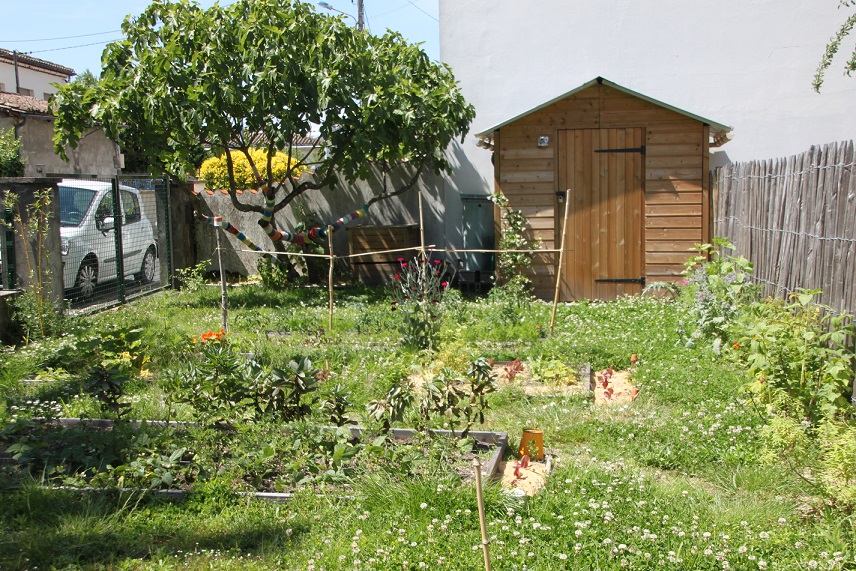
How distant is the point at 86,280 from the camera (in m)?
11.3

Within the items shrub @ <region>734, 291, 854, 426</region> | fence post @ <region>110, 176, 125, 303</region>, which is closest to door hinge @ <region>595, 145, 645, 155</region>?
shrub @ <region>734, 291, 854, 426</region>

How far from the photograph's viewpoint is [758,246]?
852cm

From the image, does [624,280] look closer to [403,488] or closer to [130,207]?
[130,207]

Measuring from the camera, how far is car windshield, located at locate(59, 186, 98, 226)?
1131 cm

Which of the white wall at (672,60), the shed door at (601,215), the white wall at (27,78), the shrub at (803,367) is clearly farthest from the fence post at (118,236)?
the white wall at (27,78)

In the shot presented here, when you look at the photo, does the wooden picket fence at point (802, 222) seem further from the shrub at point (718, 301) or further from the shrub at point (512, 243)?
the shrub at point (512, 243)

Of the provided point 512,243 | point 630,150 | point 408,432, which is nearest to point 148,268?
point 512,243

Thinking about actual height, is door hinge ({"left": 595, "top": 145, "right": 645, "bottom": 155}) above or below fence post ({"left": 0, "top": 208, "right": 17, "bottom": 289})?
above

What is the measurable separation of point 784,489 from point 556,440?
157cm

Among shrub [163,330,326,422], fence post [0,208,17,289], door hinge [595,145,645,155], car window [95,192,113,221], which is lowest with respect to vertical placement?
shrub [163,330,326,422]

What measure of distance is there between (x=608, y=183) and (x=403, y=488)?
8215mm

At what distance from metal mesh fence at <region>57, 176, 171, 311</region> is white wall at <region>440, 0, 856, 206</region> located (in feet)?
16.0

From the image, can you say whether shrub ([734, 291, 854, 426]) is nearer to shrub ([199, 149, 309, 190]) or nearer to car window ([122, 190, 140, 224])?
car window ([122, 190, 140, 224])

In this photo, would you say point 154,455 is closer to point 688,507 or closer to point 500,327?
point 688,507
